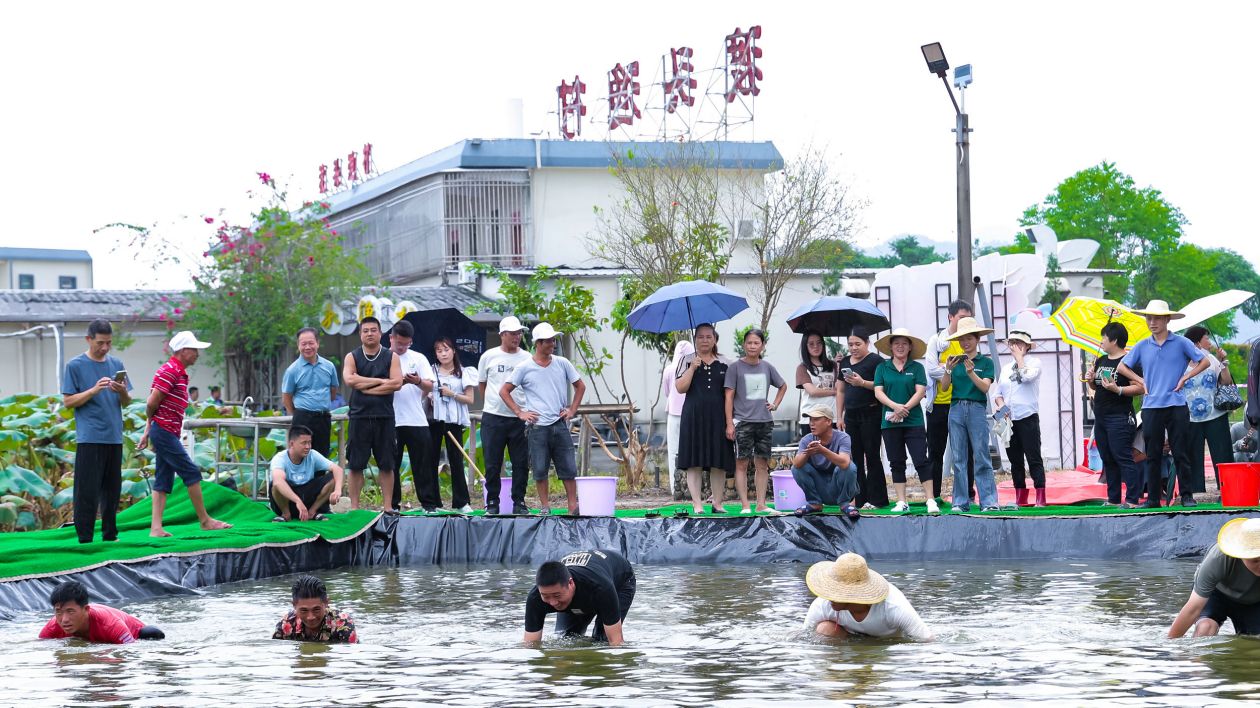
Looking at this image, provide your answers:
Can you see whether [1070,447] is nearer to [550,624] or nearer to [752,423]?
[752,423]

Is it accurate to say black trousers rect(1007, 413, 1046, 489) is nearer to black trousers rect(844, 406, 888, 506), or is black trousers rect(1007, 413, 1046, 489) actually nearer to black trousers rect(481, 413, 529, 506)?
black trousers rect(844, 406, 888, 506)

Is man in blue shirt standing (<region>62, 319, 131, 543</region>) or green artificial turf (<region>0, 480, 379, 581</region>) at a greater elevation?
man in blue shirt standing (<region>62, 319, 131, 543</region>)

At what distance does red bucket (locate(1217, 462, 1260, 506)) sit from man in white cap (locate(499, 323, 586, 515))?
554 cm

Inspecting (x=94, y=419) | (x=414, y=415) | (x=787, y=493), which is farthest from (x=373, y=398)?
(x=787, y=493)

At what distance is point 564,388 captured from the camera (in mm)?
13891

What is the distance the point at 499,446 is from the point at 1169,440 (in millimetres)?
5911

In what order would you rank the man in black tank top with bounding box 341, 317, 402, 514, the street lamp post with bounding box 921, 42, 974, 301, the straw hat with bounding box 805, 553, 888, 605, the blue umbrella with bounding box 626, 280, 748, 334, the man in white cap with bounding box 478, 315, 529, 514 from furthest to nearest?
the street lamp post with bounding box 921, 42, 974, 301 < the blue umbrella with bounding box 626, 280, 748, 334 < the man in white cap with bounding box 478, 315, 529, 514 < the man in black tank top with bounding box 341, 317, 402, 514 < the straw hat with bounding box 805, 553, 888, 605

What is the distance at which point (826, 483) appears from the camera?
13.1 m

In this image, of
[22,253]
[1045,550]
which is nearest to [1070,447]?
[1045,550]

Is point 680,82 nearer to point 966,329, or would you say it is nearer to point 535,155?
point 535,155

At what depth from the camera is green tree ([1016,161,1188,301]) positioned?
205 ft

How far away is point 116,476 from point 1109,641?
296 inches

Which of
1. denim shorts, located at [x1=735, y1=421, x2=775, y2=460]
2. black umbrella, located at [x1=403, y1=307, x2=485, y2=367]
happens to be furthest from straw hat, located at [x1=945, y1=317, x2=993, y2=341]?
black umbrella, located at [x1=403, y1=307, x2=485, y2=367]

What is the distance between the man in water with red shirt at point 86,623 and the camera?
8.55 meters
